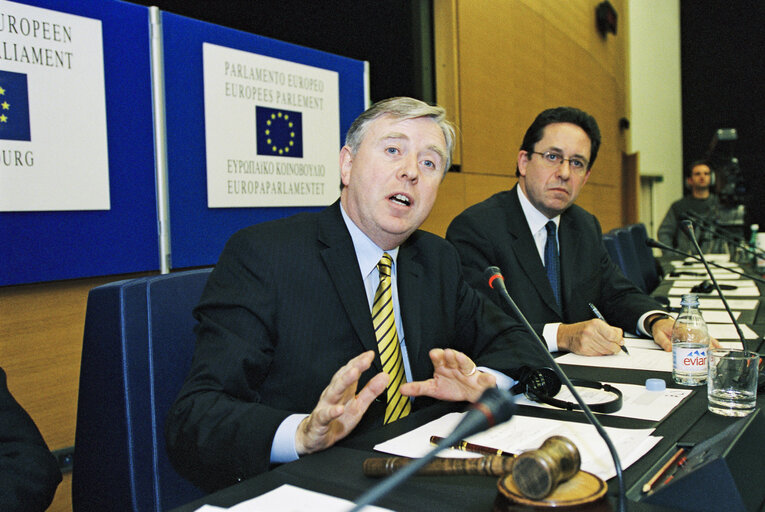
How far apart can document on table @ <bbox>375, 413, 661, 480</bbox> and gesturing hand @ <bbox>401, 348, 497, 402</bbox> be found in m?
0.14

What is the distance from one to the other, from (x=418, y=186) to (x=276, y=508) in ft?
3.06

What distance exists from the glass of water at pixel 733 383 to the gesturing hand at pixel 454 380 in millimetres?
435

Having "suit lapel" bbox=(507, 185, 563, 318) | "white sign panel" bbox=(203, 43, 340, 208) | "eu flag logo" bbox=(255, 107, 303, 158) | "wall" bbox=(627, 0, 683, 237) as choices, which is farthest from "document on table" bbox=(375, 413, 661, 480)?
"wall" bbox=(627, 0, 683, 237)

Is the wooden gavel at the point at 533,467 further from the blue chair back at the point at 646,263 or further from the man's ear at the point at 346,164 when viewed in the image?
the blue chair back at the point at 646,263

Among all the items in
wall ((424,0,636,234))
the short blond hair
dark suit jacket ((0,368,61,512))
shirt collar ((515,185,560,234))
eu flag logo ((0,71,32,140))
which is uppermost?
wall ((424,0,636,234))

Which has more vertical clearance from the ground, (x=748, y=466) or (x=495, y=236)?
(x=495, y=236)

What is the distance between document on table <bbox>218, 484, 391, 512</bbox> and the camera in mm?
790

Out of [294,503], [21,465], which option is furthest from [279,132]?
[294,503]

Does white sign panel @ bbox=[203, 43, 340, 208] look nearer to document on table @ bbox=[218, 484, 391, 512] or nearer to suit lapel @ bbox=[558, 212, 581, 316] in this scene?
suit lapel @ bbox=[558, 212, 581, 316]

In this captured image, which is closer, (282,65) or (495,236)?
(495,236)

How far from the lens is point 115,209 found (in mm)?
2090

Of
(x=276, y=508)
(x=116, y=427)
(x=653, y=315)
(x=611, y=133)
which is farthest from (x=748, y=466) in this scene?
(x=611, y=133)

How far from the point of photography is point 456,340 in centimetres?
177

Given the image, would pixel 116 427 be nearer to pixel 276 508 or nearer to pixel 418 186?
pixel 276 508
